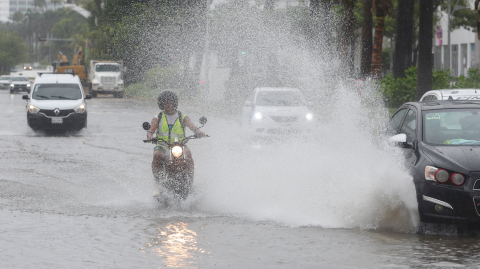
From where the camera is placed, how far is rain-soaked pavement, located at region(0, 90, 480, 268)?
7.13 m

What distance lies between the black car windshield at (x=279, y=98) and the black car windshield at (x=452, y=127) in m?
10.3

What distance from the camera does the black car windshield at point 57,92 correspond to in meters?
23.7

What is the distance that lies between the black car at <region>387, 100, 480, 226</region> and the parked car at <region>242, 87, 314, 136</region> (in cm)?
916

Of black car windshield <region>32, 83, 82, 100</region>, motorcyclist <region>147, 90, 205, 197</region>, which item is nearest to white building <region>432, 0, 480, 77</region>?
black car windshield <region>32, 83, 82, 100</region>

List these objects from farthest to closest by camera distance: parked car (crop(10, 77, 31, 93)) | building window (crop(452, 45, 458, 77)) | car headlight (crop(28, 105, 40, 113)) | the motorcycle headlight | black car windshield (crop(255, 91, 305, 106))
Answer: building window (crop(452, 45, 458, 77)), parked car (crop(10, 77, 31, 93)), car headlight (crop(28, 105, 40, 113)), black car windshield (crop(255, 91, 305, 106)), the motorcycle headlight

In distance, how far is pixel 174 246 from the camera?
7668mm

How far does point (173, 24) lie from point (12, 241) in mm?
40781

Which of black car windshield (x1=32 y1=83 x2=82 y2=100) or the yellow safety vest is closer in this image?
the yellow safety vest

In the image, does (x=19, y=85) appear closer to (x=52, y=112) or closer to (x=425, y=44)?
(x=52, y=112)

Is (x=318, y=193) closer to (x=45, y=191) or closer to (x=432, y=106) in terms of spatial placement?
(x=432, y=106)

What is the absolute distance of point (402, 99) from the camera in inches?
1096

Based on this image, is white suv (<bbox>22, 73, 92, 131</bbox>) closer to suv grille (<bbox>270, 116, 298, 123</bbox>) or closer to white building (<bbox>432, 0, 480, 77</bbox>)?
suv grille (<bbox>270, 116, 298, 123</bbox>)

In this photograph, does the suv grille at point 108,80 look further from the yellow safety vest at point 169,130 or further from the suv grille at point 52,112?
the yellow safety vest at point 169,130

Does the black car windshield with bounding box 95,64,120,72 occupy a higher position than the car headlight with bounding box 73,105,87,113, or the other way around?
the black car windshield with bounding box 95,64,120,72
